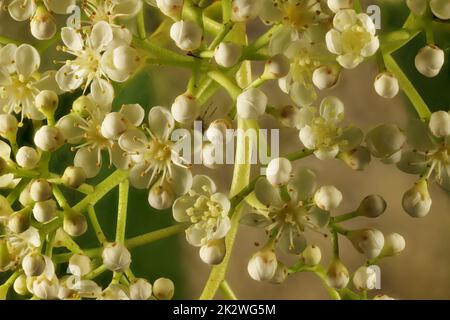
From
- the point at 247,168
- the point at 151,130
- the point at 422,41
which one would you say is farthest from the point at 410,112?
the point at 151,130

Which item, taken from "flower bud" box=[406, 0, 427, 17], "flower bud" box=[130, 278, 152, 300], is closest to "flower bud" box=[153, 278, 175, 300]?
"flower bud" box=[130, 278, 152, 300]

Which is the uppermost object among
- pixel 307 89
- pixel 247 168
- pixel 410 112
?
pixel 307 89

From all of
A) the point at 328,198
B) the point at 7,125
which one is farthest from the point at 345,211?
the point at 7,125

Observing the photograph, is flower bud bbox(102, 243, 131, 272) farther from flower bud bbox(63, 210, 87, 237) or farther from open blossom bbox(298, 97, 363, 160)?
open blossom bbox(298, 97, 363, 160)

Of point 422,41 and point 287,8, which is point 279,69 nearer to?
point 287,8

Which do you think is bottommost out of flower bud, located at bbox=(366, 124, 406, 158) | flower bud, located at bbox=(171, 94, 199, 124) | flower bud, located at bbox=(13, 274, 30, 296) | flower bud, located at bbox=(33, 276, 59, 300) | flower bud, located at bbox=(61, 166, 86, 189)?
flower bud, located at bbox=(13, 274, 30, 296)

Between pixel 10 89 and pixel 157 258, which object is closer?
pixel 10 89

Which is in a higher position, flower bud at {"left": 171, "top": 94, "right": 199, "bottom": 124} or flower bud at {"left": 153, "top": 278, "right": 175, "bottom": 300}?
flower bud at {"left": 171, "top": 94, "right": 199, "bottom": 124}
